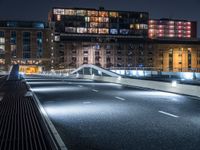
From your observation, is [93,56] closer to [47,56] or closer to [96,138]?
[47,56]

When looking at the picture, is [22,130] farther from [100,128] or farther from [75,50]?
[75,50]

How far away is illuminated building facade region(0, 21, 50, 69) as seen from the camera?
17560cm

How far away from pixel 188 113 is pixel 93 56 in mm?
160432

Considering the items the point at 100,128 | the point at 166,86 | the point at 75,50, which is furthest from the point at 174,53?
the point at 100,128

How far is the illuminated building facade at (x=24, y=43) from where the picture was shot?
576 feet

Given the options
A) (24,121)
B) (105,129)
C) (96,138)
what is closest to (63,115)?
(24,121)

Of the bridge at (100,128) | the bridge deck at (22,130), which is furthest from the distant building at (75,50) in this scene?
the bridge deck at (22,130)

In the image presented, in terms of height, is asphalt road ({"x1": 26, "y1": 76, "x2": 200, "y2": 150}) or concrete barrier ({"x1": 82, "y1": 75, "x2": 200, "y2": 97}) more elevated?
concrete barrier ({"x1": 82, "y1": 75, "x2": 200, "y2": 97})

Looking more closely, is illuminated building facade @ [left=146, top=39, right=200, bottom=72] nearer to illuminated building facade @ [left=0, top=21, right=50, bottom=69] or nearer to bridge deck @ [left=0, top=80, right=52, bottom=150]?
illuminated building facade @ [left=0, top=21, right=50, bottom=69]

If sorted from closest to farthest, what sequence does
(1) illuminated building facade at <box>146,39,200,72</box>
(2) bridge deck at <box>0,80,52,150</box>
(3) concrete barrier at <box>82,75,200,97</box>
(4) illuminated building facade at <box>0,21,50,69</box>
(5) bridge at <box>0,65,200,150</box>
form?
(2) bridge deck at <box>0,80,52,150</box>, (5) bridge at <box>0,65,200,150</box>, (3) concrete barrier at <box>82,75,200,97</box>, (4) illuminated building facade at <box>0,21,50,69</box>, (1) illuminated building facade at <box>146,39,200,72</box>

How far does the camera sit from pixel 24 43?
178 meters

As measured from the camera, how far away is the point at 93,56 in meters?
174

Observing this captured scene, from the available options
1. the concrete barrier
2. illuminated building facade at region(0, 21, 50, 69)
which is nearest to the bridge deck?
the concrete barrier

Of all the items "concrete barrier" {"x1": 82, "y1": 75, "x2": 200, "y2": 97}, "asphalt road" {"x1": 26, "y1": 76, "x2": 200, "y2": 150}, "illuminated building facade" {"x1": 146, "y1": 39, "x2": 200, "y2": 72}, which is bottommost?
"asphalt road" {"x1": 26, "y1": 76, "x2": 200, "y2": 150}
